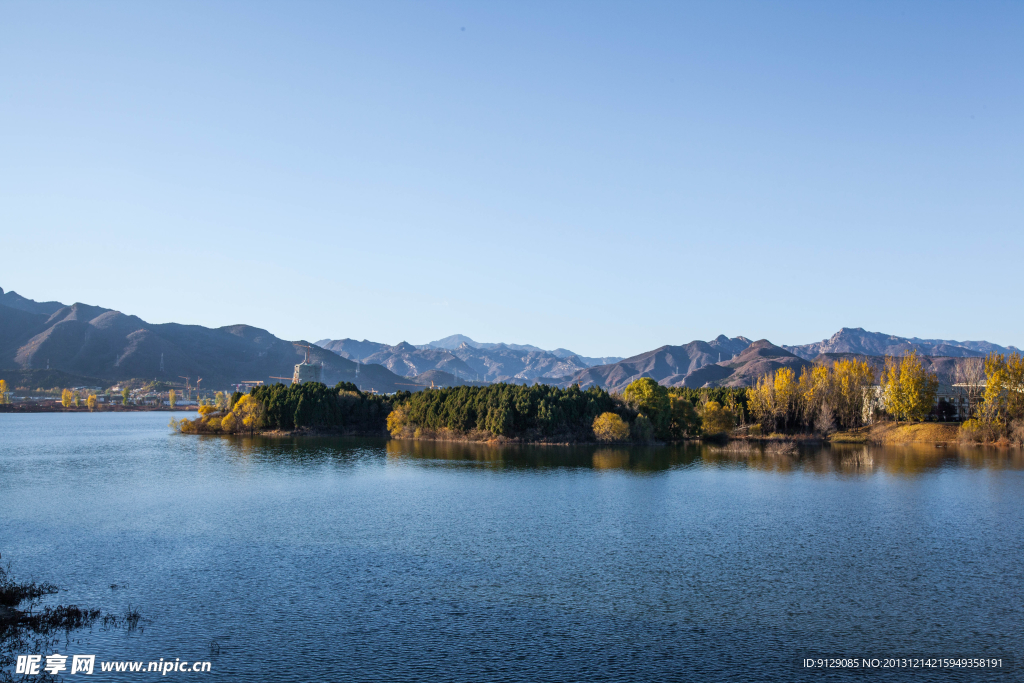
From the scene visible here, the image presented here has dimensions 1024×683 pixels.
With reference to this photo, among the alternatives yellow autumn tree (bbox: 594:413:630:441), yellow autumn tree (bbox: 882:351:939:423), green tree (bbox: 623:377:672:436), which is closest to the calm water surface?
yellow autumn tree (bbox: 594:413:630:441)

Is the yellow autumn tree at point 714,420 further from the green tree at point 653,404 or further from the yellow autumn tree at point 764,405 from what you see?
the yellow autumn tree at point 764,405

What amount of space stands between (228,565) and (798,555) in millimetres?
35400

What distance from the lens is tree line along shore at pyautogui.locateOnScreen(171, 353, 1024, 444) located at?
12344cm

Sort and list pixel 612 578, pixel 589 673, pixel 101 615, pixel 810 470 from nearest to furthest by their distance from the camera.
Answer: pixel 589 673 → pixel 101 615 → pixel 612 578 → pixel 810 470

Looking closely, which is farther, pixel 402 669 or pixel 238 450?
pixel 238 450

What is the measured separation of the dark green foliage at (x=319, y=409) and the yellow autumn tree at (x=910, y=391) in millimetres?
107425

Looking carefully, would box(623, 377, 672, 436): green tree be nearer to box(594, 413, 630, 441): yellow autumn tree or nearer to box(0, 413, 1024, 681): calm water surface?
box(594, 413, 630, 441): yellow autumn tree

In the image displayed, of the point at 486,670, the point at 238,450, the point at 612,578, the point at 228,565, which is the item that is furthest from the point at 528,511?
the point at 238,450

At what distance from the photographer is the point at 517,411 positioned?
12562 centimetres

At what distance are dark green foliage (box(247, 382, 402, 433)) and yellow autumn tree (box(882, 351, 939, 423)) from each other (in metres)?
107

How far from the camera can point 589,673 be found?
25.8m

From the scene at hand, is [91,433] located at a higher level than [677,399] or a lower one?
lower

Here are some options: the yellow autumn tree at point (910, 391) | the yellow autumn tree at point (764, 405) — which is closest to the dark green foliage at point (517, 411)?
the yellow autumn tree at point (764, 405)

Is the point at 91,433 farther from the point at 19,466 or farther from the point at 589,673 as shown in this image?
the point at 589,673
